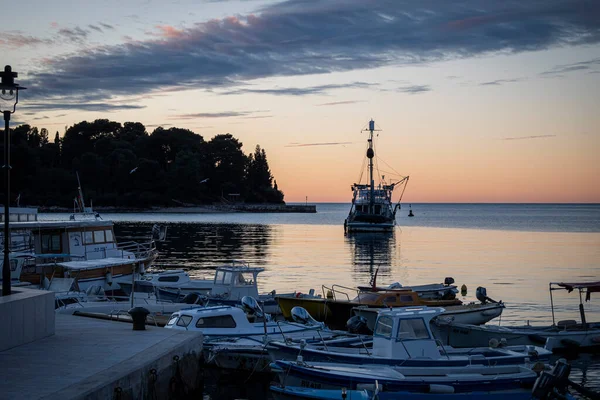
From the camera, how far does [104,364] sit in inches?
526

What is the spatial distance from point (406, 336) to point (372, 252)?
55.8 meters

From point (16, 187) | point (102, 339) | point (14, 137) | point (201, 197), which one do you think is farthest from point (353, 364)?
point (201, 197)

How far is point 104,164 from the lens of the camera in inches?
6757

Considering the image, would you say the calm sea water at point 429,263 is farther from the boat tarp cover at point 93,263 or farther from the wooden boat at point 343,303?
the boat tarp cover at point 93,263

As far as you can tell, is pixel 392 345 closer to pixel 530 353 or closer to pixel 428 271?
pixel 530 353

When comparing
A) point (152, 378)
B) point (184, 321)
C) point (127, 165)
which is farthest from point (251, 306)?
point (127, 165)

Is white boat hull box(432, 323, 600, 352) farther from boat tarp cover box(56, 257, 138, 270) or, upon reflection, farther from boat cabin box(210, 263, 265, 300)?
boat tarp cover box(56, 257, 138, 270)

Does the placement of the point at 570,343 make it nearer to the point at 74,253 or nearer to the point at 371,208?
the point at 74,253

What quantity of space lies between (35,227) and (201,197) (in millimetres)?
156958

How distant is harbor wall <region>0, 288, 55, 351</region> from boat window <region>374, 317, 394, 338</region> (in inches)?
317

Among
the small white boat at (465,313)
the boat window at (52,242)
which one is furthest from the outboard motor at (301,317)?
the boat window at (52,242)

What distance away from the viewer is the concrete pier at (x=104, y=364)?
11.8 metres

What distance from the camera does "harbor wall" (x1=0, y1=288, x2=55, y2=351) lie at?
14.4 m

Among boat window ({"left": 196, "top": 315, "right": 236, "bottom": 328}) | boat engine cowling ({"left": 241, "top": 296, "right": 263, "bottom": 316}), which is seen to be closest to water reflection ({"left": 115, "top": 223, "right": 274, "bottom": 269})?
boat engine cowling ({"left": 241, "top": 296, "right": 263, "bottom": 316})
